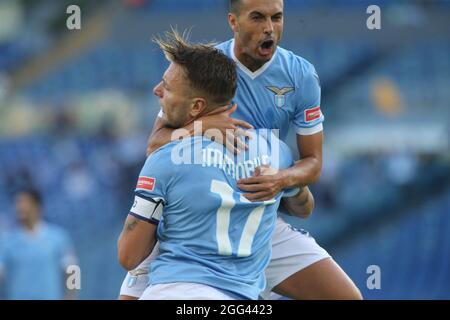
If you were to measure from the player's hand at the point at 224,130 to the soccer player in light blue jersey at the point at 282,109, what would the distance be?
1.46ft

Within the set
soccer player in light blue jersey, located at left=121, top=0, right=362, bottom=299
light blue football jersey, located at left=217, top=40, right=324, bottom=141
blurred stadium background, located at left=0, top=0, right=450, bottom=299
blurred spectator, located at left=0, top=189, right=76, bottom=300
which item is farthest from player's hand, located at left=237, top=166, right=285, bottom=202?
blurred stadium background, located at left=0, top=0, right=450, bottom=299

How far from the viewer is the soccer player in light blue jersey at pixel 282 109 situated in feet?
17.0

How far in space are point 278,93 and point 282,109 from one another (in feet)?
0.30

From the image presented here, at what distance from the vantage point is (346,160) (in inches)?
626

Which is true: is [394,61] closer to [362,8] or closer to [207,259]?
[362,8]

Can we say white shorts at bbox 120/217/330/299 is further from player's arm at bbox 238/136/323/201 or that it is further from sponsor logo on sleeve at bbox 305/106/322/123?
sponsor logo on sleeve at bbox 305/106/322/123

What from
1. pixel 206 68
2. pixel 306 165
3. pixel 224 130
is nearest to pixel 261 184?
pixel 224 130

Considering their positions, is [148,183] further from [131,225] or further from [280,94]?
[280,94]

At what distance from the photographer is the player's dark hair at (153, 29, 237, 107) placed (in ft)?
14.8

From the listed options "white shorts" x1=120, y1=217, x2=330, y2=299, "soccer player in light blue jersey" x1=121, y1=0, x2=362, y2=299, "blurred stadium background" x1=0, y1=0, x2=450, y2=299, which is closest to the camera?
"soccer player in light blue jersey" x1=121, y1=0, x2=362, y2=299

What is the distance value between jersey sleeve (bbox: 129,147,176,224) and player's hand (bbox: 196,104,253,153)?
258 mm

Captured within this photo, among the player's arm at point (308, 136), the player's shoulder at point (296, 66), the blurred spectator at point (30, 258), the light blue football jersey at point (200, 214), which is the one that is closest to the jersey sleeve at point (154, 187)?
the light blue football jersey at point (200, 214)

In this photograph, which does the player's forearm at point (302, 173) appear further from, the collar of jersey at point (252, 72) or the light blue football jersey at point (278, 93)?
the collar of jersey at point (252, 72)
